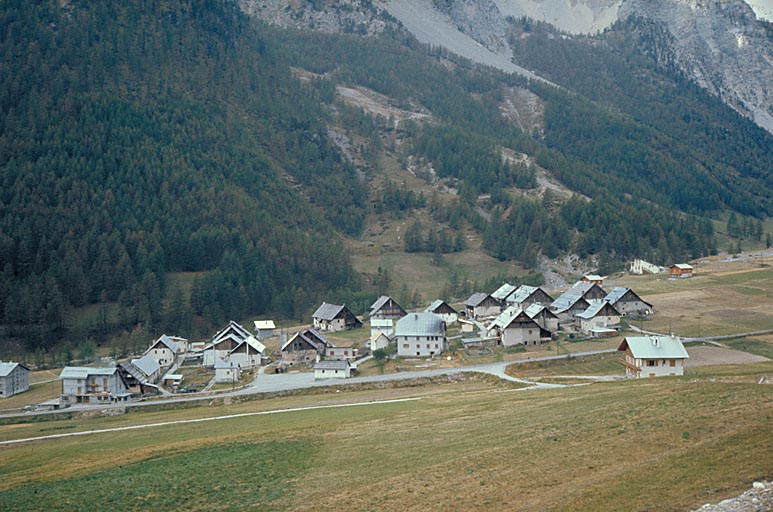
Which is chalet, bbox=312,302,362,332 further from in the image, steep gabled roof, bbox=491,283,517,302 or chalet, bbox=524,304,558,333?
chalet, bbox=524,304,558,333

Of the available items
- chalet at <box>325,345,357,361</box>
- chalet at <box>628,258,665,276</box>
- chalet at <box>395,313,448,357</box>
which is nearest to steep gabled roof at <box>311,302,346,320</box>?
chalet at <box>325,345,357,361</box>

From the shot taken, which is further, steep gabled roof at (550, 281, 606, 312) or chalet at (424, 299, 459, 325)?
chalet at (424, 299, 459, 325)

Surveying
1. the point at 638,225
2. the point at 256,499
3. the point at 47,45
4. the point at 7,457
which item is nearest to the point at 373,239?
the point at 638,225

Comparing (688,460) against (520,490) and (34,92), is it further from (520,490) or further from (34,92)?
(34,92)

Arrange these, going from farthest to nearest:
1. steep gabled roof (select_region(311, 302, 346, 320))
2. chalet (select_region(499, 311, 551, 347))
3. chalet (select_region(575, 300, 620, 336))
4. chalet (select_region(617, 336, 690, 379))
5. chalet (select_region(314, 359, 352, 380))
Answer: steep gabled roof (select_region(311, 302, 346, 320)) < chalet (select_region(575, 300, 620, 336)) < chalet (select_region(499, 311, 551, 347)) < chalet (select_region(314, 359, 352, 380)) < chalet (select_region(617, 336, 690, 379))

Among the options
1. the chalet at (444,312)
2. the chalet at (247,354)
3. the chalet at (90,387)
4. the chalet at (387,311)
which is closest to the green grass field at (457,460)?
the chalet at (90,387)

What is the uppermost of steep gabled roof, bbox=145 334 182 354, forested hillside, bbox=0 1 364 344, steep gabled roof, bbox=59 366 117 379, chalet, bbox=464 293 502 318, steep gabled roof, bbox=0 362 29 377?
forested hillside, bbox=0 1 364 344

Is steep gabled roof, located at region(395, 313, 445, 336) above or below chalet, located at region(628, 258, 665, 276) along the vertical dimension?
below

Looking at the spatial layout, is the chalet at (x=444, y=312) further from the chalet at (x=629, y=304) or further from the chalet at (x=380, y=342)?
the chalet at (x=629, y=304)
